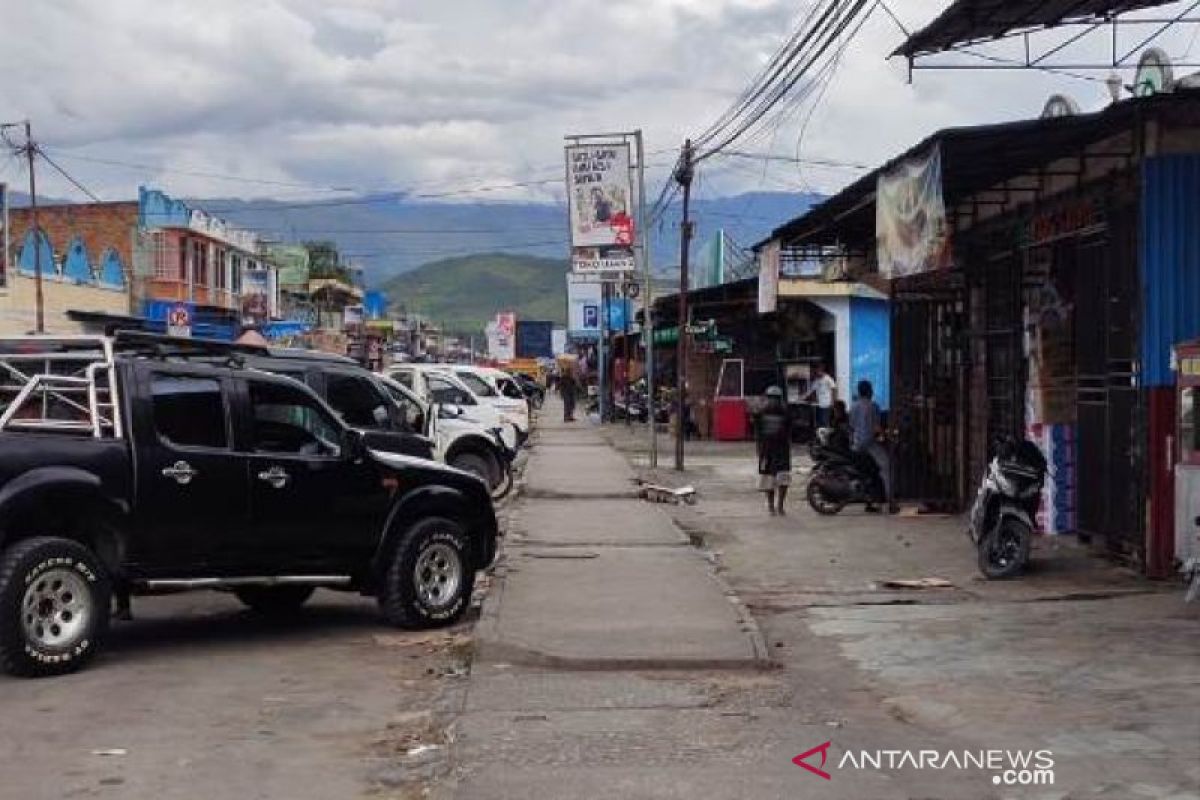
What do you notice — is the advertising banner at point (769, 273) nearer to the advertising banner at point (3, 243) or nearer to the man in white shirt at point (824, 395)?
the man in white shirt at point (824, 395)

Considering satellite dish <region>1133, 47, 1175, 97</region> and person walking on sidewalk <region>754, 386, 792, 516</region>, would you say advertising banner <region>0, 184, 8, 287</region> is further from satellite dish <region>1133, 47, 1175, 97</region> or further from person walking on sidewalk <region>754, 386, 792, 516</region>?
satellite dish <region>1133, 47, 1175, 97</region>

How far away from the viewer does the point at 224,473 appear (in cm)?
921

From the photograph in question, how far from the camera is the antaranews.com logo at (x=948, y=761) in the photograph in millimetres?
6180

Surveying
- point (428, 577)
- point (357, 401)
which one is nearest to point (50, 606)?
point (428, 577)

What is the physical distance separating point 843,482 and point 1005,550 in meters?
5.83

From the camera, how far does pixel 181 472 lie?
897 cm

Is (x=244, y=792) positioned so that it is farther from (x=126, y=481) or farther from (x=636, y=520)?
(x=636, y=520)

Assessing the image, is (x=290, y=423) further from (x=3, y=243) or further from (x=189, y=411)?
(x=3, y=243)

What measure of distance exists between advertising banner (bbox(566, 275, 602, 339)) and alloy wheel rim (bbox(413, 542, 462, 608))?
48095mm

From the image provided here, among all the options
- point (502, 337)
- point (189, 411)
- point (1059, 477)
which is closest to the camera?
point (189, 411)

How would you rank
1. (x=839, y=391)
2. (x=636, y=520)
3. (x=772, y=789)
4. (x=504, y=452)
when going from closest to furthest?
(x=772, y=789)
(x=636, y=520)
(x=504, y=452)
(x=839, y=391)

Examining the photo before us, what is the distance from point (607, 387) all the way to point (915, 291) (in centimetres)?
3351

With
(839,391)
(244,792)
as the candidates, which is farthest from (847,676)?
(839,391)

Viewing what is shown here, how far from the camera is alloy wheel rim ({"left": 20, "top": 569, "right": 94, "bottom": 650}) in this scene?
8.23 metres
